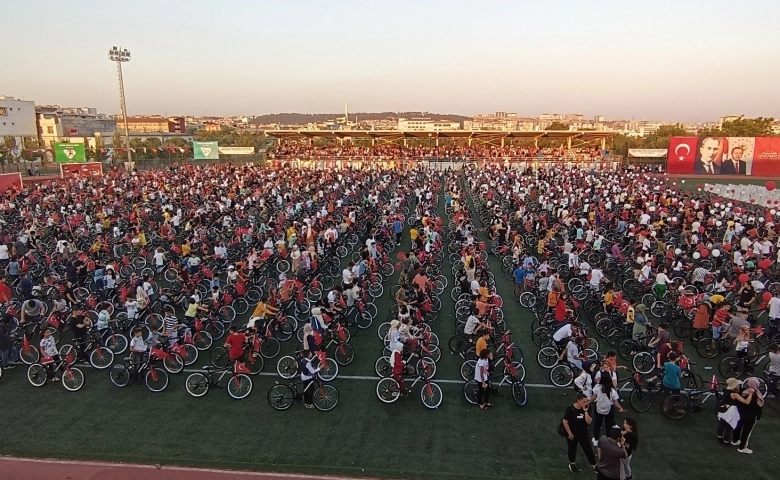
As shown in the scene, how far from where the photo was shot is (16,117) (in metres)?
81.2

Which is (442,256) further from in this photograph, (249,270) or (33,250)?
(33,250)

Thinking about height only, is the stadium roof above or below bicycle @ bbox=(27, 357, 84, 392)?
above

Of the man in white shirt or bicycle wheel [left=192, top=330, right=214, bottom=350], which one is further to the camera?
the man in white shirt

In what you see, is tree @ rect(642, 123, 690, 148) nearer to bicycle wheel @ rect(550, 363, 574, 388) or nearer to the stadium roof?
the stadium roof

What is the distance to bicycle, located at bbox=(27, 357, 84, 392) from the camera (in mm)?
9812

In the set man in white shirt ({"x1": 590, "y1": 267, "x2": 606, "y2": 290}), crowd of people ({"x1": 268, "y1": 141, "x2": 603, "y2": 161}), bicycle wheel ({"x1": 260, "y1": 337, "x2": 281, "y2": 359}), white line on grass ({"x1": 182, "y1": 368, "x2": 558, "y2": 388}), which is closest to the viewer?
white line on grass ({"x1": 182, "y1": 368, "x2": 558, "y2": 388})

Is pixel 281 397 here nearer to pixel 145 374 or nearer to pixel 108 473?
pixel 108 473

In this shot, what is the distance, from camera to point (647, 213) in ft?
72.2

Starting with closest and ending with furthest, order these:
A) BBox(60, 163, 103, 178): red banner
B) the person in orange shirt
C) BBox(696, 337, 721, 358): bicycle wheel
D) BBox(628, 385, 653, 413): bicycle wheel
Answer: BBox(628, 385, 653, 413): bicycle wheel → BBox(696, 337, 721, 358): bicycle wheel → the person in orange shirt → BBox(60, 163, 103, 178): red banner

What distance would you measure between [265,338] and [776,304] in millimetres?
11196

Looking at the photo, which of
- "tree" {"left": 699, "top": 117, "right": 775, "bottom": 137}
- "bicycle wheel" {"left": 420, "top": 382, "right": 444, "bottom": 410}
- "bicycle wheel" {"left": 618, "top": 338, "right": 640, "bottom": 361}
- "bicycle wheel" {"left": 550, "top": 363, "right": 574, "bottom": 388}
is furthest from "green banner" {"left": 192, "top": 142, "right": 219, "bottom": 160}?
"tree" {"left": 699, "top": 117, "right": 775, "bottom": 137}

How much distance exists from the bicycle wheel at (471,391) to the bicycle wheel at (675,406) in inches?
125

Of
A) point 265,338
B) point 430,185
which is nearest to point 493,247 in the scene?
point 265,338

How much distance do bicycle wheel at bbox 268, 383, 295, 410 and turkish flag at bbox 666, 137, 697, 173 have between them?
157 feet
